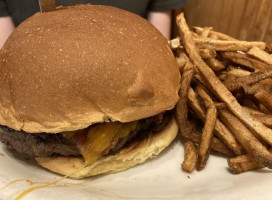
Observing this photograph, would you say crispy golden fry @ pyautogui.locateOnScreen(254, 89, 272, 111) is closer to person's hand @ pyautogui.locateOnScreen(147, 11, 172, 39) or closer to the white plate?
the white plate

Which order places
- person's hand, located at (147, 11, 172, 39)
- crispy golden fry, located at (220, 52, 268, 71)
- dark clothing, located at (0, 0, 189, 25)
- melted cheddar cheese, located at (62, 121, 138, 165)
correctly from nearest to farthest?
melted cheddar cheese, located at (62, 121, 138, 165) < crispy golden fry, located at (220, 52, 268, 71) < dark clothing, located at (0, 0, 189, 25) < person's hand, located at (147, 11, 172, 39)

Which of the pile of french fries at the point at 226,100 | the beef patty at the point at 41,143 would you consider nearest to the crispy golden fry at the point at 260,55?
the pile of french fries at the point at 226,100

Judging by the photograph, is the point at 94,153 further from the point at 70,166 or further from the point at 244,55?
the point at 244,55

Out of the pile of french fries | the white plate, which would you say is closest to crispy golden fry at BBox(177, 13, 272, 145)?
the pile of french fries

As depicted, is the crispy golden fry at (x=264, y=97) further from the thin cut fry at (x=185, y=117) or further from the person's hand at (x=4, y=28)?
the person's hand at (x=4, y=28)

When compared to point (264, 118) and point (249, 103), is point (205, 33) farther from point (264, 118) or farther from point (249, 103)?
point (264, 118)
